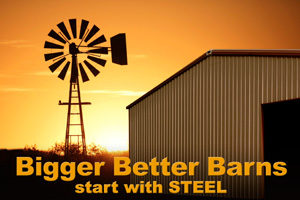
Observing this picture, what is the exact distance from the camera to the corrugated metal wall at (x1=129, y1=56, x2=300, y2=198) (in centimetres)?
1759

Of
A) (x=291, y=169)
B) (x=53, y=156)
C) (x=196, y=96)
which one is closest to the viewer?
(x=196, y=96)

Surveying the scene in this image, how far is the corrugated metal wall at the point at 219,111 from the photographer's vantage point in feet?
57.7

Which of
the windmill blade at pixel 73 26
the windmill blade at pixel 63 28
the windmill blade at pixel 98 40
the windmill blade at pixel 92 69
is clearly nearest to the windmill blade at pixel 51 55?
the windmill blade at pixel 63 28

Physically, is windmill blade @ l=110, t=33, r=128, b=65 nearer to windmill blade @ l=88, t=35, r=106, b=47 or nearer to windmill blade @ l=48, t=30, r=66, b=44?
windmill blade @ l=88, t=35, r=106, b=47

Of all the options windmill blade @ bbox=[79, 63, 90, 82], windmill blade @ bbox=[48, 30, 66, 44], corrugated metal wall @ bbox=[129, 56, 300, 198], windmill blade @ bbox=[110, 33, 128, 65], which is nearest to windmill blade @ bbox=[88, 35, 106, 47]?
windmill blade @ bbox=[110, 33, 128, 65]

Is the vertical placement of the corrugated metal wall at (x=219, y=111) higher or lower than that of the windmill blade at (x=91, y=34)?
lower

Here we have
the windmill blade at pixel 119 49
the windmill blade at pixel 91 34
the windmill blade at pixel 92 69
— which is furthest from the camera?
the windmill blade at pixel 91 34

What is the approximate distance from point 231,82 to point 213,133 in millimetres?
1844

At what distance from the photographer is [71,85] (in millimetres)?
32531

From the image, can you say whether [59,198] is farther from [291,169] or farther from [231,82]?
[291,169]

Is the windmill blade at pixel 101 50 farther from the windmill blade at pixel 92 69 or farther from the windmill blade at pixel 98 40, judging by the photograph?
the windmill blade at pixel 92 69

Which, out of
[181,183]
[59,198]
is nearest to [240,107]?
[181,183]

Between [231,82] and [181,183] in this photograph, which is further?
[181,183]

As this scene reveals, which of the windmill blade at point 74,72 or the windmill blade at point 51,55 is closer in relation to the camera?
the windmill blade at point 74,72
